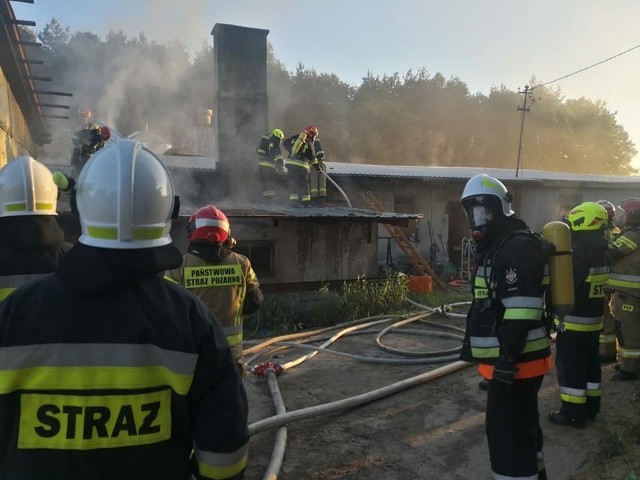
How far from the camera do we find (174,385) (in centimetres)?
143

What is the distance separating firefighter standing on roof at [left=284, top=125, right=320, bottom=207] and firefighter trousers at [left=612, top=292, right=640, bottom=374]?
6.48m

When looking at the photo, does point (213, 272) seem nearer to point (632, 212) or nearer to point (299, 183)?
point (632, 212)

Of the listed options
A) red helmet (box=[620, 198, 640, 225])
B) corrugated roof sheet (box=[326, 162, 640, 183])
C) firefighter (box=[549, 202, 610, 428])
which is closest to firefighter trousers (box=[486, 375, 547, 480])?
firefighter (box=[549, 202, 610, 428])

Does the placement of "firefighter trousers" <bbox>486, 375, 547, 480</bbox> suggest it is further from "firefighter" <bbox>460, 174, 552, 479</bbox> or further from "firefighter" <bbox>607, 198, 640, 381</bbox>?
"firefighter" <bbox>607, 198, 640, 381</bbox>

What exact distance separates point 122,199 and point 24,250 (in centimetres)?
165

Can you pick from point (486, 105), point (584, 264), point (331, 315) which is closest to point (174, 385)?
point (584, 264)

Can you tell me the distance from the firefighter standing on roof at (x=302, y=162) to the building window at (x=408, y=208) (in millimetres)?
4695

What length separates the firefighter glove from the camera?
3.00 meters

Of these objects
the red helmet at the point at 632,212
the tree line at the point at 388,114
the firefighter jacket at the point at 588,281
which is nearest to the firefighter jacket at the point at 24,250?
the firefighter jacket at the point at 588,281

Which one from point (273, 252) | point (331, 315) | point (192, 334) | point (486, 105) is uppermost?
point (486, 105)

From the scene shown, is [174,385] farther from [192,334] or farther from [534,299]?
[534,299]

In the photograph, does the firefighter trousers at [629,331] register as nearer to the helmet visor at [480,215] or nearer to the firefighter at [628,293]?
the firefighter at [628,293]

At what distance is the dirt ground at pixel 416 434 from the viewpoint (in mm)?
3789

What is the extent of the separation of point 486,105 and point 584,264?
4541 cm
